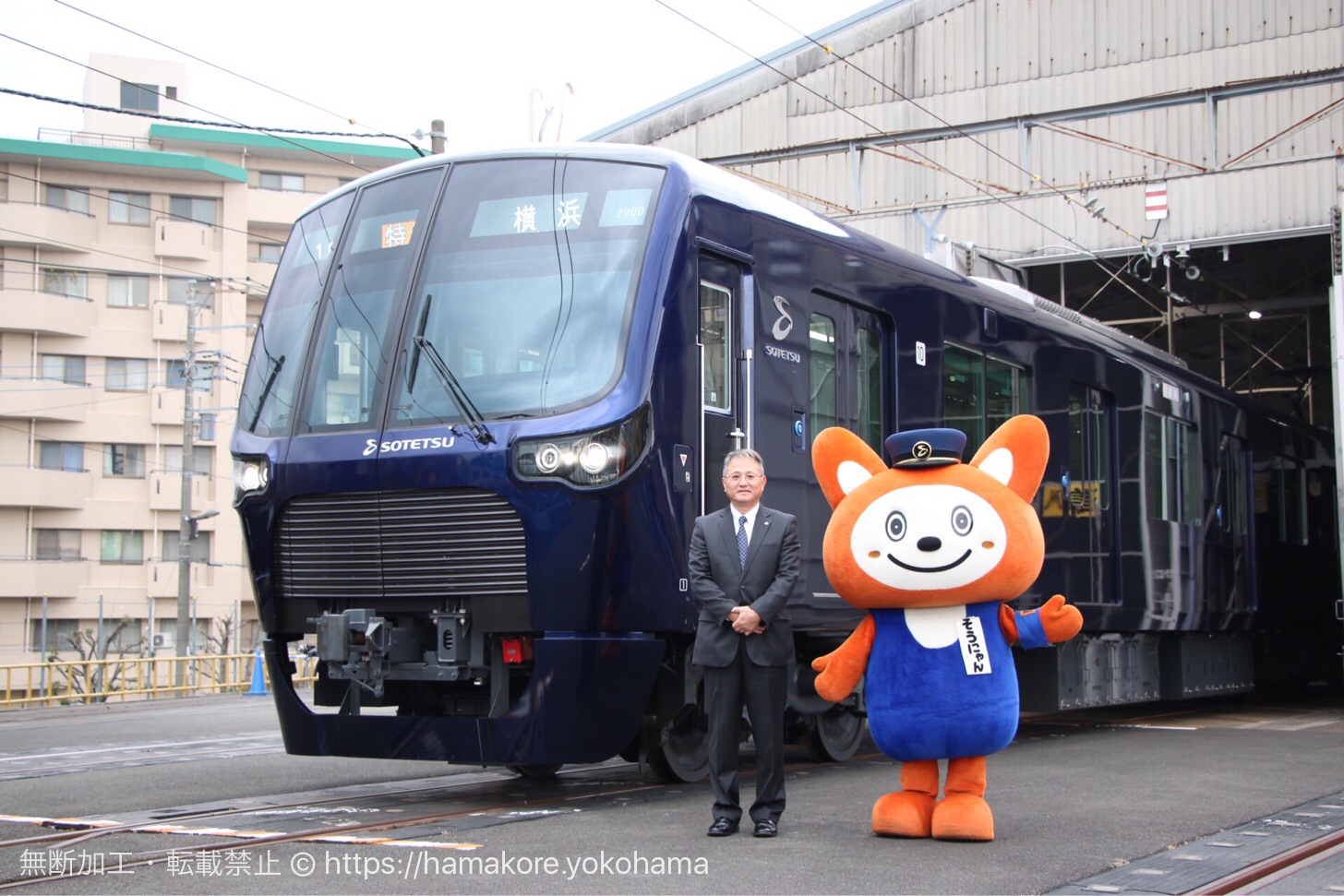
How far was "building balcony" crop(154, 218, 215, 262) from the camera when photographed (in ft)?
144

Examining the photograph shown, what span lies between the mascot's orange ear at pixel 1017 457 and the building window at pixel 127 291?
41419 millimetres

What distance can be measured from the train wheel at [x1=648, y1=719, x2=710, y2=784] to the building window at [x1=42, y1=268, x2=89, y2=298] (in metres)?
38.7

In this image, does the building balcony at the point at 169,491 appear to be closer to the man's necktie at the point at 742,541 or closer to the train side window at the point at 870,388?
the train side window at the point at 870,388

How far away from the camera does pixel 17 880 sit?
5367 millimetres

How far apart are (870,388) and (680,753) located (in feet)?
8.75

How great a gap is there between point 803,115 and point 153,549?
27.9 metres

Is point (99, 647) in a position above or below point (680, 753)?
below

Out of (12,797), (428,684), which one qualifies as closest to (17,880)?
(428,684)

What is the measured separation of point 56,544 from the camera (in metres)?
41.8

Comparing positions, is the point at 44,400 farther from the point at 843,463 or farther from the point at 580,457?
the point at 843,463

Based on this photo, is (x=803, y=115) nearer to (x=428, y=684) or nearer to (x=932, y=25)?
(x=932, y=25)

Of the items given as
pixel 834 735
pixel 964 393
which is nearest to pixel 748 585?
pixel 834 735

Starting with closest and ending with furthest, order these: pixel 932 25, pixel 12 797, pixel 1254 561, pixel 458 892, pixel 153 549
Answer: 1. pixel 458 892
2. pixel 12 797
3. pixel 1254 561
4. pixel 932 25
5. pixel 153 549

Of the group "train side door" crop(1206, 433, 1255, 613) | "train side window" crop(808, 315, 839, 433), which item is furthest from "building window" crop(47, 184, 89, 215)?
"train side window" crop(808, 315, 839, 433)
